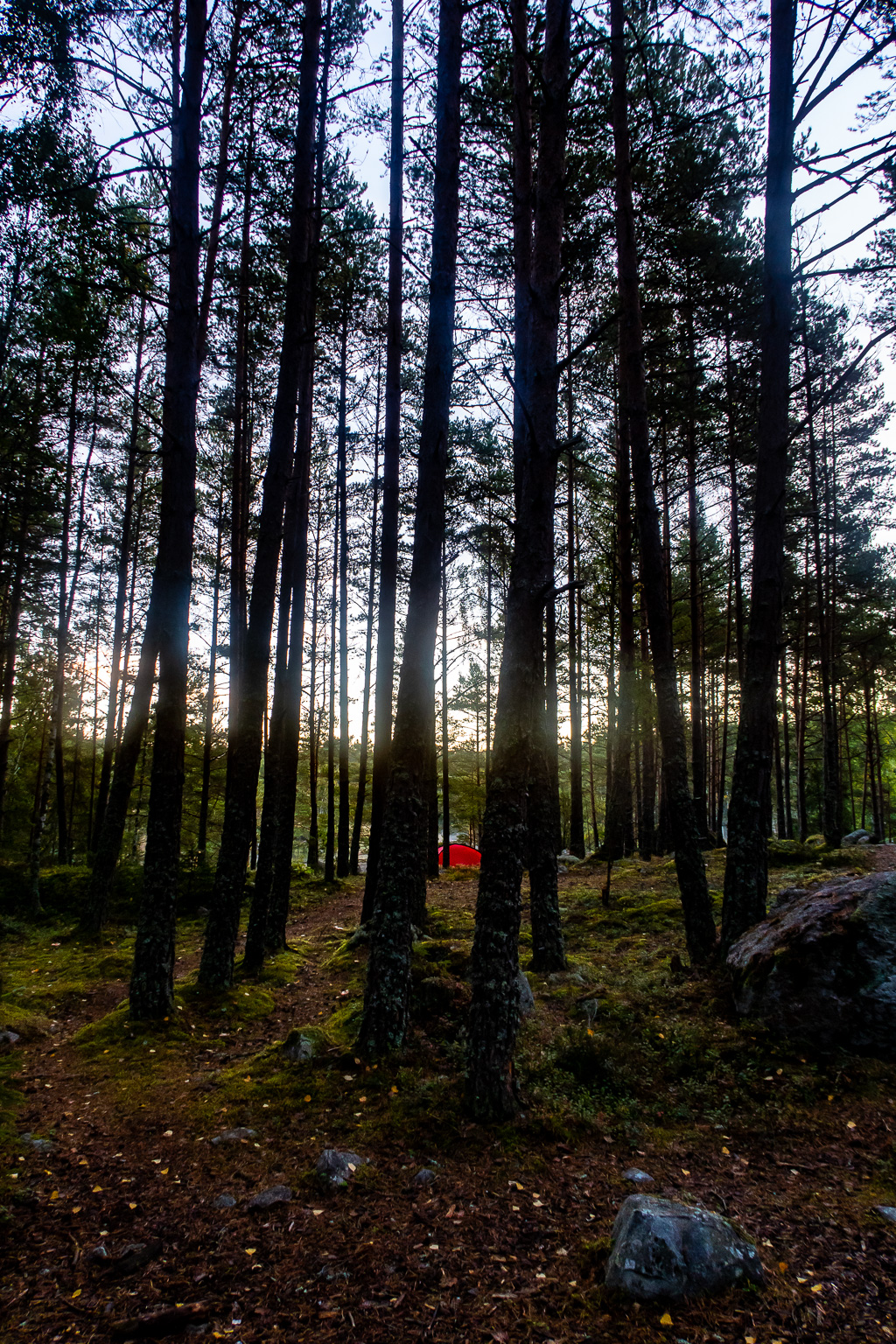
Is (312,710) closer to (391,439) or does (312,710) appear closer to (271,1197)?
(391,439)

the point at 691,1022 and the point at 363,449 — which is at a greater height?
the point at 363,449

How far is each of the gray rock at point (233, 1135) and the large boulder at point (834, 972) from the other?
157 inches

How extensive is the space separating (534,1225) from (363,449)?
15836 mm

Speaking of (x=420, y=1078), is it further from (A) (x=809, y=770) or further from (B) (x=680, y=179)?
(A) (x=809, y=770)

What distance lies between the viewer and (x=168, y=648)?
605 cm

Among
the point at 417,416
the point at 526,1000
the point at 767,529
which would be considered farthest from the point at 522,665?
the point at 417,416

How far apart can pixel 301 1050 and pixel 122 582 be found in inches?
497

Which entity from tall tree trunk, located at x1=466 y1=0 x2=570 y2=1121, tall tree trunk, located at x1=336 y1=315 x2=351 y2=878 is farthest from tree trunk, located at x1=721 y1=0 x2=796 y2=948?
tall tree trunk, located at x1=336 y1=315 x2=351 y2=878

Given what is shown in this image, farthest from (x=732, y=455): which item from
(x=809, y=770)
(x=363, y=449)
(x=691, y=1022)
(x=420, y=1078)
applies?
(x=809, y=770)

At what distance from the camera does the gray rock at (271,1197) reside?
320cm

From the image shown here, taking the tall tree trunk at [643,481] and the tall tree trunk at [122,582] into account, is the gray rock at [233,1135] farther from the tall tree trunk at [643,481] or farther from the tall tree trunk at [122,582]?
the tall tree trunk at [122,582]

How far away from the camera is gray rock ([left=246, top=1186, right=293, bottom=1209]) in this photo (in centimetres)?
320

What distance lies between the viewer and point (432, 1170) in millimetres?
3492

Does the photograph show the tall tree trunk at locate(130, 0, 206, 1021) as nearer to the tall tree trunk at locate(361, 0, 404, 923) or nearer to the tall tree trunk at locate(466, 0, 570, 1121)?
the tall tree trunk at locate(361, 0, 404, 923)
